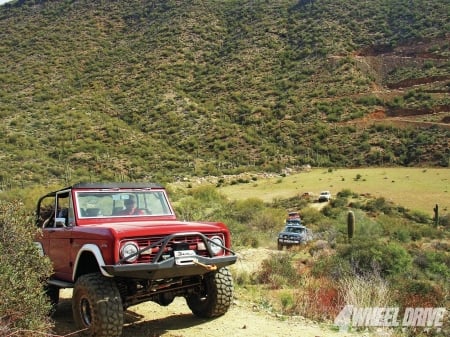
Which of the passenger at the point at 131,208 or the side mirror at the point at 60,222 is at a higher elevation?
the passenger at the point at 131,208

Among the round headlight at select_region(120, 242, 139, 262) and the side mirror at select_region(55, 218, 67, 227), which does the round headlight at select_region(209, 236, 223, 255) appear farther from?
the side mirror at select_region(55, 218, 67, 227)

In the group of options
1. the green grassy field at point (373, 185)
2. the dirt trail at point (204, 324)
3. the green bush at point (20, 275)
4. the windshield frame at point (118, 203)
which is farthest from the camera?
the green grassy field at point (373, 185)

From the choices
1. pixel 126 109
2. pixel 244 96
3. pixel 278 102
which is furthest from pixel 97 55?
pixel 278 102

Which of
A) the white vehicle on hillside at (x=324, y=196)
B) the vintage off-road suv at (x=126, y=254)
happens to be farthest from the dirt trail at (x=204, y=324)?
the white vehicle on hillside at (x=324, y=196)

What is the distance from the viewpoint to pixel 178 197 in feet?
98.6

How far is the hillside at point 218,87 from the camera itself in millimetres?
44125

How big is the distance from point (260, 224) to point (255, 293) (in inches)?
521

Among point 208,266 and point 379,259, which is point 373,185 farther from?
point 208,266

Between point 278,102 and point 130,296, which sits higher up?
point 278,102

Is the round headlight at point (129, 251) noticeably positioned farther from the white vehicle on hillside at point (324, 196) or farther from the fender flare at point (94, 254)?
the white vehicle on hillside at point (324, 196)

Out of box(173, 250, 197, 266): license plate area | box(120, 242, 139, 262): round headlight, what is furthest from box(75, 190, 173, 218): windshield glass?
box(173, 250, 197, 266): license plate area

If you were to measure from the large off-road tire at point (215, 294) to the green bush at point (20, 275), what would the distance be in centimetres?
237

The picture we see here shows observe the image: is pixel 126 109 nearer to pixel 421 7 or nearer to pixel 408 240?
pixel 408 240

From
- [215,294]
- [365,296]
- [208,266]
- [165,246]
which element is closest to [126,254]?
[165,246]
